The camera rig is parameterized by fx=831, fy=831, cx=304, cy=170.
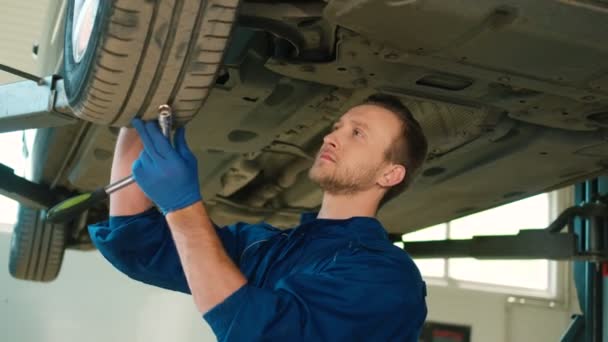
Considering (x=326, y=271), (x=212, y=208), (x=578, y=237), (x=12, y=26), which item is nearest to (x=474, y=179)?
(x=578, y=237)

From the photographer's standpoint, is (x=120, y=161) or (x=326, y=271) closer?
(x=326, y=271)

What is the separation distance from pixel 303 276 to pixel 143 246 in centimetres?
41

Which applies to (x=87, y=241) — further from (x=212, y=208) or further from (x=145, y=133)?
(x=145, y=133)

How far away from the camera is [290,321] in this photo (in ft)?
4.27

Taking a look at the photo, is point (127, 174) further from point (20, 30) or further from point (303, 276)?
point (20, 30)

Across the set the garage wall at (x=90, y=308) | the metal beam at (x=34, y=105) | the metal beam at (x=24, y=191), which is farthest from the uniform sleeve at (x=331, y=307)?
the garage wall at (x=90, y=308)

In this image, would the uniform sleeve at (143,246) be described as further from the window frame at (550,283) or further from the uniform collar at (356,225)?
the window frame at (550,283)

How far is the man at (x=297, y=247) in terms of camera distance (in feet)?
4.35

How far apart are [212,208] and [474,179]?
1.03 metres

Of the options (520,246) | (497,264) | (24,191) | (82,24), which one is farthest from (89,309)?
(82,24)

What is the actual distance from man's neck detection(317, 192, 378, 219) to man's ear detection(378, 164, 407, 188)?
0.14 feet

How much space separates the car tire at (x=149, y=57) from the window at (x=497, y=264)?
5.99 metres

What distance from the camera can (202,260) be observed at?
4.42 ft

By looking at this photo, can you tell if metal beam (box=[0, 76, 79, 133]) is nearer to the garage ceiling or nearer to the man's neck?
the man's neck
